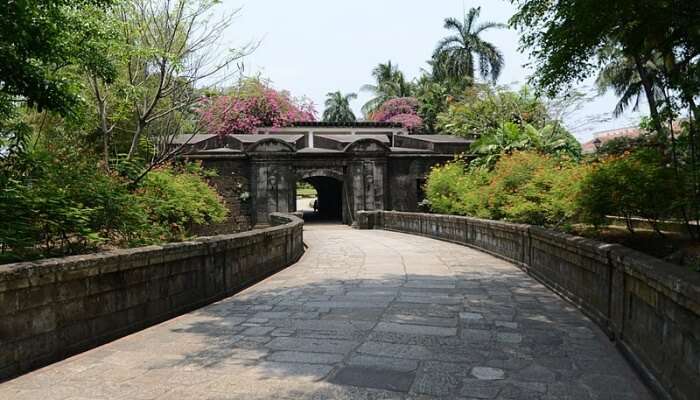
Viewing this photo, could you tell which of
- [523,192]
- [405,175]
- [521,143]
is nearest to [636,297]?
[523,192]

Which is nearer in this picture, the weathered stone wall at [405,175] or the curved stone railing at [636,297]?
the curved stone railing at [636,297]

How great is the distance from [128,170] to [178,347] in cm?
606

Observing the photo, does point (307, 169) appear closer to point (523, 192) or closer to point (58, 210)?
point (523, 192)

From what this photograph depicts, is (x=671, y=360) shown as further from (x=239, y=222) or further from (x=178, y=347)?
(x=239, y=222)

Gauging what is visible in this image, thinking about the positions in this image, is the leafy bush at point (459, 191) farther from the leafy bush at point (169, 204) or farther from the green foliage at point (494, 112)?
the leafy bush at point (169, 204)

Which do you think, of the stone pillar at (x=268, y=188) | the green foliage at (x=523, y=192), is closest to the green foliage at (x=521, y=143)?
the green foliage at (x=523, y=192)

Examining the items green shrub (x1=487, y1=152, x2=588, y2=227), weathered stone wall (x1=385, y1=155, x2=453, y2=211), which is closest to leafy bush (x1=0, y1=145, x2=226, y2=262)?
green shrub (x1=487, y1=152, x2=588, y2=227)

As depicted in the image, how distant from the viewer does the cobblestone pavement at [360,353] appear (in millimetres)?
3482

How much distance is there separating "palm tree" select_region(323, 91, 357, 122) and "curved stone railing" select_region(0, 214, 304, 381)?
50.0m

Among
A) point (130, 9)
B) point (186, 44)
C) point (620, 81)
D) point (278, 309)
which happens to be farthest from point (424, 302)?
point (620, 81)

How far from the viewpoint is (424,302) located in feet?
21.0

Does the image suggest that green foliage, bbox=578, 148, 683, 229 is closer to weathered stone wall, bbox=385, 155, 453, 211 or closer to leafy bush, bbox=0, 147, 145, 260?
leafy bush, bbox=0, 147, 145, 260

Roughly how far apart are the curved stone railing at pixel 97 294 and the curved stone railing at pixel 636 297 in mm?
4525

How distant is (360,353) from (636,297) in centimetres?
230
